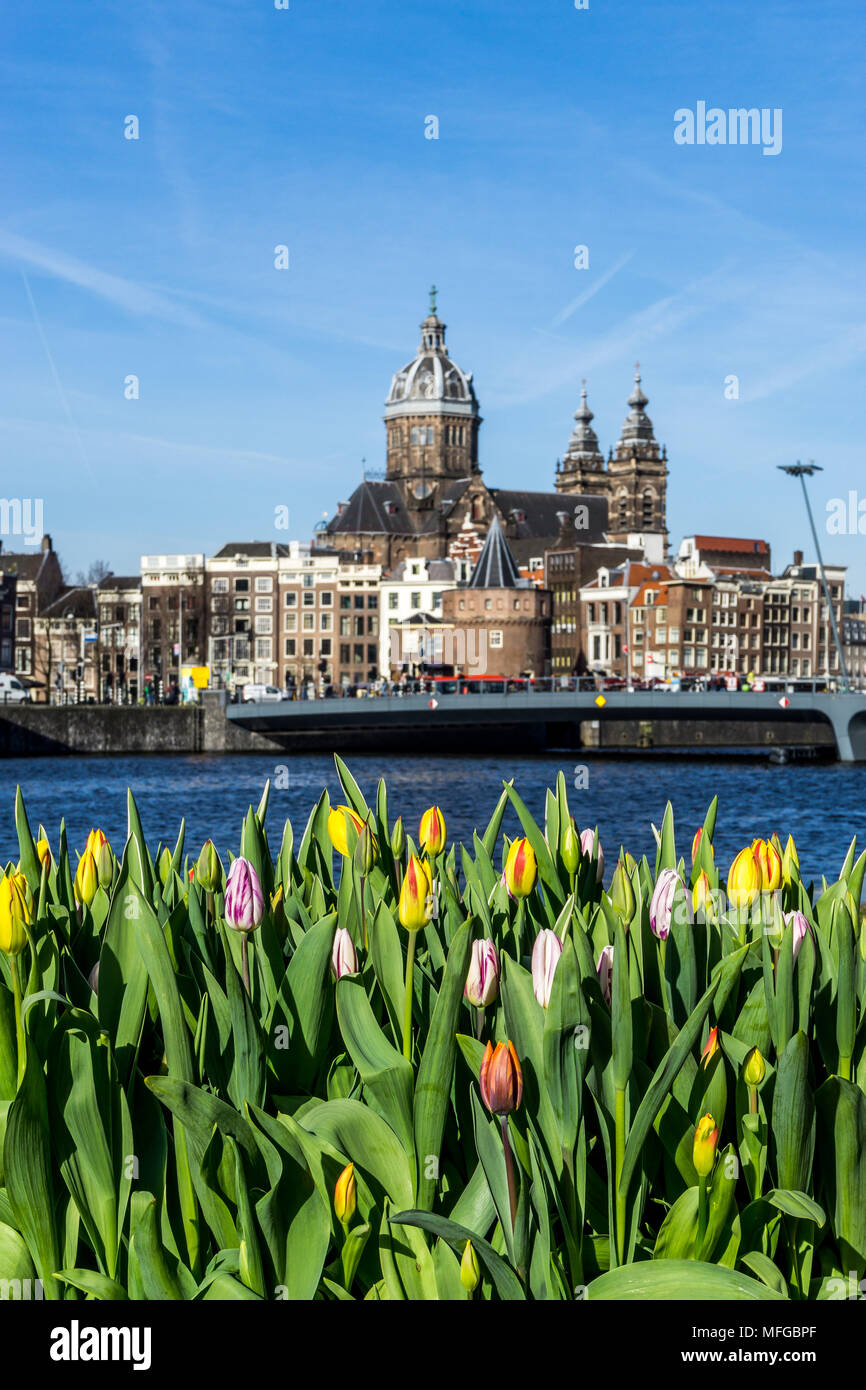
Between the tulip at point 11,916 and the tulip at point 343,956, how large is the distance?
22.9 inches

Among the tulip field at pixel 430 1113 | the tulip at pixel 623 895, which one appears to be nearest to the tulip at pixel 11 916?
the tulip field at pixel 430 1113

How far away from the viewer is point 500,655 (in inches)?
3302

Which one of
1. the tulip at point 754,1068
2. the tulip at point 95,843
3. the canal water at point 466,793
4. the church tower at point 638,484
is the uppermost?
the church tower at point 638,484

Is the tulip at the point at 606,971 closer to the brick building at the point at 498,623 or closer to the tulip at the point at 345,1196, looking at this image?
the tulip at the point at 345,1196

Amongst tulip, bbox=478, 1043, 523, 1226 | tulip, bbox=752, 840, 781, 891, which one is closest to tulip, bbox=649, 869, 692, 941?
tulip, bbox=752, 840, 781, 891

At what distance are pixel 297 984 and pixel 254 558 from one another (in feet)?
275

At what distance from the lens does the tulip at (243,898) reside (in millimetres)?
2898

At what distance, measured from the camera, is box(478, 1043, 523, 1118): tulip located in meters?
2.23

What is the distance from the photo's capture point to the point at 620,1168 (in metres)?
2.52

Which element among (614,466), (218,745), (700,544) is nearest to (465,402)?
(614,466)

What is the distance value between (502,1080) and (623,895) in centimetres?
108

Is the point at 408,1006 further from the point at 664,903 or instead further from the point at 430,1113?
the point at 664,903

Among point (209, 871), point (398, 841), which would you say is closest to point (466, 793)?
point (398, 841)

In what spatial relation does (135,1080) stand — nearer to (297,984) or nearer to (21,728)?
(297,984)
